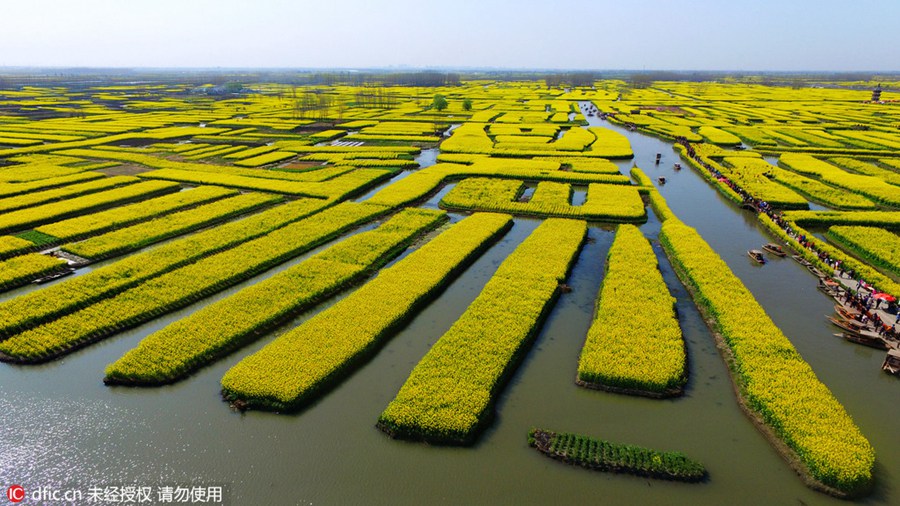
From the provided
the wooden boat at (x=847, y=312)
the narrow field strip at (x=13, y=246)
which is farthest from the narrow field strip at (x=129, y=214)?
the wooden boat at (x=847, y=312)

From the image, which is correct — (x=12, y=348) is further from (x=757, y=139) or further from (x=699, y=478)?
(x=757, y=139)

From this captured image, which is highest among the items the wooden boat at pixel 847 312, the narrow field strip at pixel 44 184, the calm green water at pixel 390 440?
the narrow field strip at pixel 44 184

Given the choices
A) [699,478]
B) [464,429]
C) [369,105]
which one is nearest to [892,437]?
[699,478]

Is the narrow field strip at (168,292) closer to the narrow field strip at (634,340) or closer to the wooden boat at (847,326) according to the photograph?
the narrow field strip at (634,340)

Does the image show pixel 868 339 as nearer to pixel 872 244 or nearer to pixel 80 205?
pixel 872 244

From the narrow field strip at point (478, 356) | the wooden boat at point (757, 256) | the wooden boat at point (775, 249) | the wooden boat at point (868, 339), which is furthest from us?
the wooden boat at point (775, 249)

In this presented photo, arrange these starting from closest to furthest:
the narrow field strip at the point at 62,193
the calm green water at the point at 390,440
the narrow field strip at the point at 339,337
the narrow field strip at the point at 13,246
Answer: the calm green water at the point at 390,440, the narrow field strip at the point at 339,337, the narrow field strip at the point at 13,246, the narrow field strip at the point at 62,193

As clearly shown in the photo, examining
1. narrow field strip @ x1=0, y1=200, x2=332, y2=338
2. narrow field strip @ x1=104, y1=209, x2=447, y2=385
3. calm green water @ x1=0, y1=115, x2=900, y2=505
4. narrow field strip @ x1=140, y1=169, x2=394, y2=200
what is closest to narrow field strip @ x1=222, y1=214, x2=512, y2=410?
calm green water @ x1=0, y1=115, x2=900, y2=505

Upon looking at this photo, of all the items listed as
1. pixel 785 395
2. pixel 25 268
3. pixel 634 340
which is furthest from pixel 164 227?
pixel 785 395
